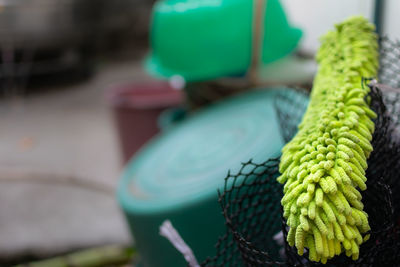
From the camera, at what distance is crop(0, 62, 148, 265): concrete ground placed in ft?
6.03

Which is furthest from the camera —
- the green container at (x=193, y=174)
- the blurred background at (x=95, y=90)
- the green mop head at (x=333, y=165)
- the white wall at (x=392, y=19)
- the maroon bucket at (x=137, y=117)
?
the maroon bucket at (x=137, y=117)

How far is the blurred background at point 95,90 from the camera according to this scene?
1.33 m

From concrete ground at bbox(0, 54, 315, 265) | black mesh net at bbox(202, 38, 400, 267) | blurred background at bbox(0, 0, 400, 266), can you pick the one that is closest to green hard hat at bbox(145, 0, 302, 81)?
blurred background at bbox(0, 0, 400, 266)

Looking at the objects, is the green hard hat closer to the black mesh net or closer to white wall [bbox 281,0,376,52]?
white wall [bbox 281,0,376,52]

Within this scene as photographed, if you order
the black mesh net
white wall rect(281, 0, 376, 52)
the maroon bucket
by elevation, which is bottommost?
the black mesh net

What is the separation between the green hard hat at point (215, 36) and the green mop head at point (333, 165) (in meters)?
0.80

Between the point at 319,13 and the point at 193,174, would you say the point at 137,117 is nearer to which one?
the point at 319,13

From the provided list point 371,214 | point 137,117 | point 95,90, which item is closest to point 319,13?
point 137,117

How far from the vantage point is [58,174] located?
237 cm

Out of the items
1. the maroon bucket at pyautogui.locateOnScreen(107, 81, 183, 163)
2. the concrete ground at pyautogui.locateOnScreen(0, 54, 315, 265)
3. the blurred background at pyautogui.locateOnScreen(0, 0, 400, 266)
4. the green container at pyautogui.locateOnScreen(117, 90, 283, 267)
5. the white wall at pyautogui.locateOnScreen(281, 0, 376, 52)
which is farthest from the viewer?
the maroon bucket at pyautogui.locateOnScreen(107, 81, 183, 163)

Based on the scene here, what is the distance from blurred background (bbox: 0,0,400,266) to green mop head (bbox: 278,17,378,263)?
602mm

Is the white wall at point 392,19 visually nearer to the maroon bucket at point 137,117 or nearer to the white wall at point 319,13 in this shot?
the white wall at point 319,13

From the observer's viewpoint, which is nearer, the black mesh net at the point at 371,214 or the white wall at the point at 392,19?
the black mesh net at the point at 371,214

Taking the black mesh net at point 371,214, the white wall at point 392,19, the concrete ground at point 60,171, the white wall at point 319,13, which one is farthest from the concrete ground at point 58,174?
the black mesh net at point 371,214
